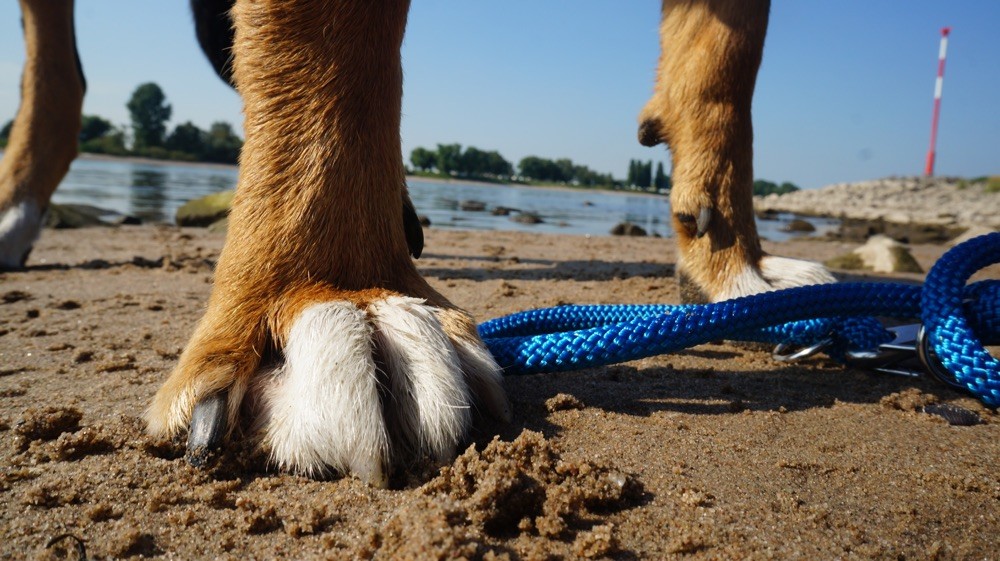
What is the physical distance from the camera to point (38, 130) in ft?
11.6

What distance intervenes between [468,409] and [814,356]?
1.26 metres

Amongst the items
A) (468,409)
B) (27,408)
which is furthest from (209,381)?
(27,408)

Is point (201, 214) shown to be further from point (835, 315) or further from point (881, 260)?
point (835, 315)

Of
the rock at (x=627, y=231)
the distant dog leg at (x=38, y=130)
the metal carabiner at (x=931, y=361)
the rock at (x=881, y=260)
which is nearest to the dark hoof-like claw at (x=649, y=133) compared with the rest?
the metal carabiner at (x=931, y=361)

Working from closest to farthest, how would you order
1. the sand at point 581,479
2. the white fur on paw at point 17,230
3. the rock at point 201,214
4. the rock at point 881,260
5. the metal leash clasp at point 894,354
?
the sand at point 581,479 → the metal leash clasp at point 894,354 → the white fur on paw at point 17,230 → the rock at point 881,260 → the rock at point 201,214

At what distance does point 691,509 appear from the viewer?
1.04 m

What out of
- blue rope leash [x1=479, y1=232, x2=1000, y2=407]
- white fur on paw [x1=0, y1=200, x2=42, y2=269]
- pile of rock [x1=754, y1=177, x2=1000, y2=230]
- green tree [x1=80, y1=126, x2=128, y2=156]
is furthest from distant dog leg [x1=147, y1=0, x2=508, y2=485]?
green tree [x1=80, y1=126, x2=128, y2=156]

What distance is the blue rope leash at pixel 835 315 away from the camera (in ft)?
4.65

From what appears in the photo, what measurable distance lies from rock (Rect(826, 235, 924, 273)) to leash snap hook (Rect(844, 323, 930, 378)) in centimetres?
400

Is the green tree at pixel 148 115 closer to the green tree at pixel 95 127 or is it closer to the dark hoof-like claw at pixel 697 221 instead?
the green tree at pixel 95 127

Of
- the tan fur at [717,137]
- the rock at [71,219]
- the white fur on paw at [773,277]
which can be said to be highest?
the tan fur at [717,137]

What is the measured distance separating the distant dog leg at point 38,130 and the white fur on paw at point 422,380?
10.6ft

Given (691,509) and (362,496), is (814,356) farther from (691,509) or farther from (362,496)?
(362,496)

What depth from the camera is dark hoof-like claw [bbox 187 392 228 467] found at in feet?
3.69
